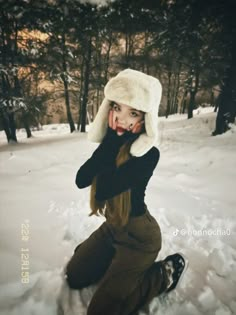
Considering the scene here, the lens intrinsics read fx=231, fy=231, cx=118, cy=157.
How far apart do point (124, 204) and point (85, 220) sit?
77cm

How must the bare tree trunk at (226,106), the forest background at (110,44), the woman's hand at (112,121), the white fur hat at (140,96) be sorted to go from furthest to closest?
1. the bare tree trunk at (226,106)
2. the forest background at (110,44)
3. the woman's hand at (112,121)
4. the white fur hat at (140,96)

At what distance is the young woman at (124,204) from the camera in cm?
118

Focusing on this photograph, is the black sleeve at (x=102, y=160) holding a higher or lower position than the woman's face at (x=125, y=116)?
lower

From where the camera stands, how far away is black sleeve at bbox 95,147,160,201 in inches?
46.3

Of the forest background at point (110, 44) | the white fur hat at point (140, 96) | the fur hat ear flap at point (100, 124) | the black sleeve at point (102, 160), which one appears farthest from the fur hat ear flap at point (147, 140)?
the forest background at point (110, 44)

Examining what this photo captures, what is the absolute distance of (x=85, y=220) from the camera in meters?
1.93

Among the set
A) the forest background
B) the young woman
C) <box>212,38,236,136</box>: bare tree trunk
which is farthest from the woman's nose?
<box>212,38,236,136</box>: bare tree trunk

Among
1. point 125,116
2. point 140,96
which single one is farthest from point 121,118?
point 140,96

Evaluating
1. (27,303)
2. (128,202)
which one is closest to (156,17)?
(128,202)

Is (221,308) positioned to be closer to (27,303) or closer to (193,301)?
(193,301)

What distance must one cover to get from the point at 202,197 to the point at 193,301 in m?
0.93

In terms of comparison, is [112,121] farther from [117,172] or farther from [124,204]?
[124,204]

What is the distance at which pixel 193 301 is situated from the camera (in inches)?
55.0

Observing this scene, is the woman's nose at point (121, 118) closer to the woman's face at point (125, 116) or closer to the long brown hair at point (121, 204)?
the woman's face at point (125, 116)
